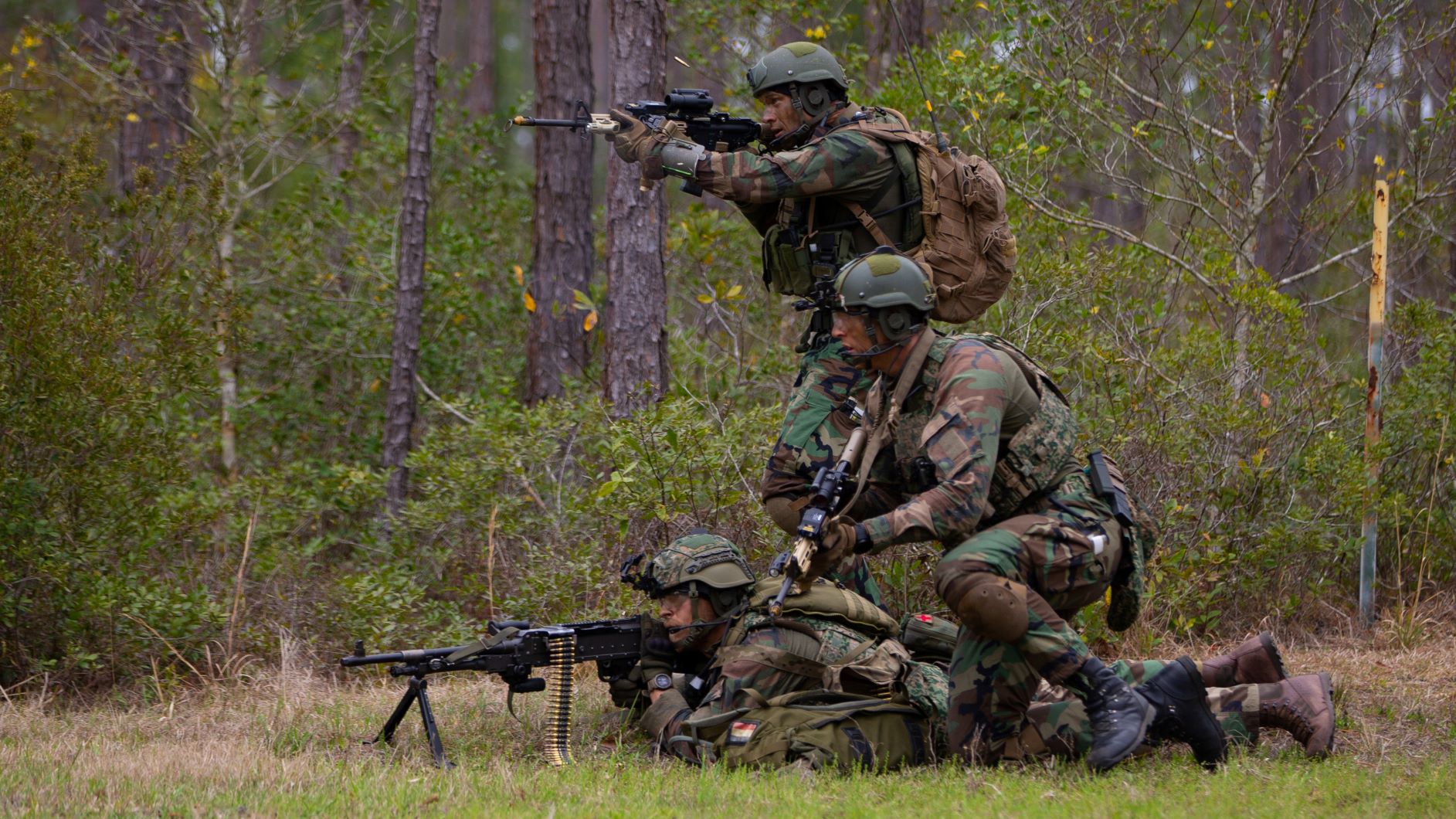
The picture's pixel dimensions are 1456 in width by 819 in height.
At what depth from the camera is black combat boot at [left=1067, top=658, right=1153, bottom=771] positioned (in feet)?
15.1

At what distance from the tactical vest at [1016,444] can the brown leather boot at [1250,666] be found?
0.93 m

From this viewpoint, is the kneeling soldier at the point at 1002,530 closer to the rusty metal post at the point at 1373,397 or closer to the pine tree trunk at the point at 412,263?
the rusty metal post at the point at 1373,397

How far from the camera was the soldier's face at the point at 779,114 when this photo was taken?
5832 millimetres

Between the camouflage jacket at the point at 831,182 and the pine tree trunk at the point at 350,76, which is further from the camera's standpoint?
the pine tree trunk at the point at 350,76

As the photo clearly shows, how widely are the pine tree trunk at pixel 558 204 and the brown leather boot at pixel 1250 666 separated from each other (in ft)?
23.1

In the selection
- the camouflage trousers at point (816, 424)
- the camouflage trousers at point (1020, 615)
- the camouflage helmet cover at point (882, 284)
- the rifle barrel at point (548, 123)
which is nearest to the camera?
the camouflage trousers at point (1020, 615)

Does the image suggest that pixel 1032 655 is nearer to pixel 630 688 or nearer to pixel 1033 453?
pixel 1033 453

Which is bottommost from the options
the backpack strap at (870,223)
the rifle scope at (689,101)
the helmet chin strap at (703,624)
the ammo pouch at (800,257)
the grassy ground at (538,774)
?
the grassy ground at (538,774)

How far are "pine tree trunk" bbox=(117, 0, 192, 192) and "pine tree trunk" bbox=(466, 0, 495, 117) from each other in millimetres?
10891

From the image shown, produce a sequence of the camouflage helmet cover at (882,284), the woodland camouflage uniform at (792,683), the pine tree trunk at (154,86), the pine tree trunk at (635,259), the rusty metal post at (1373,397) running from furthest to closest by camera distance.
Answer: the pine tree trunk at (154,86), the pine tree trunk at (635,259), the rusty metal post at (1373,397), the woodland camouflage uniform at (792,683), the camouflage helmet cover at (882,284)

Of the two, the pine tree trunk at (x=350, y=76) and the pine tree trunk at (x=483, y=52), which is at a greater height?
the pine tree trunk at (x=483, y=52)

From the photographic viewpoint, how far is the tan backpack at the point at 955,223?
5680 millimetres

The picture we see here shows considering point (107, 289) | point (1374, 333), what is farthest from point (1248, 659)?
point (107, 289)

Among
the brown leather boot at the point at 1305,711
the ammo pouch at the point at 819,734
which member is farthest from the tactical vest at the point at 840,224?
the brown leather boot at the point at 1305,711
